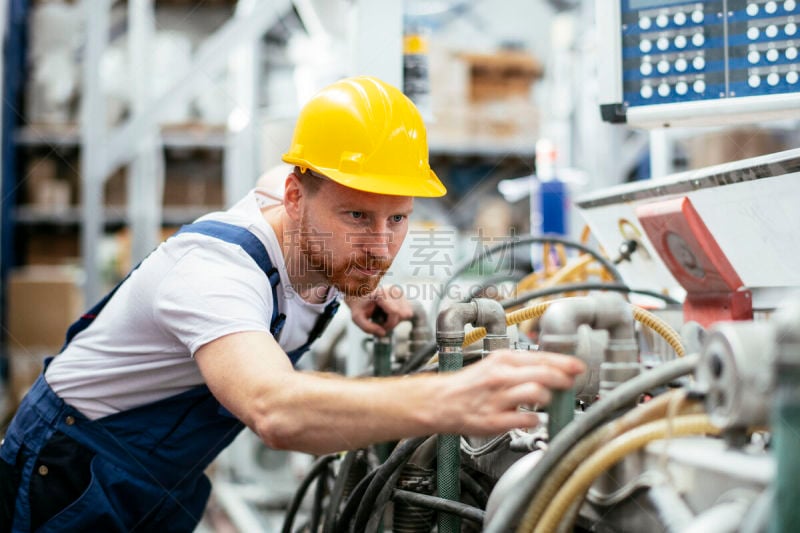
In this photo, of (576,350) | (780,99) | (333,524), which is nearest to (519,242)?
(780,99)

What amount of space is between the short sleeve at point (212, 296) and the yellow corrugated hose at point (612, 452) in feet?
1.62

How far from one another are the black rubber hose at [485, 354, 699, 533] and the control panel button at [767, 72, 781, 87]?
101 centimetres

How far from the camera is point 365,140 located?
1291mm

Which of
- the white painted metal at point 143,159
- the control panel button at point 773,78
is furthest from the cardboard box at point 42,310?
the control panel button at point 773,78

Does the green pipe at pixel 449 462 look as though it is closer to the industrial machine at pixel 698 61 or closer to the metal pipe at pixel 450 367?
the metal pipe at pixel 450 367

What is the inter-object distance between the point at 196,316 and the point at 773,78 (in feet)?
4.01

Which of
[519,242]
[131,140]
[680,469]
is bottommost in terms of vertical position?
[680,469]

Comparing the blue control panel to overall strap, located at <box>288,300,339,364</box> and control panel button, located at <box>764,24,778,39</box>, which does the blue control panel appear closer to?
control panel button, located at <box>764,24,778,39</box>

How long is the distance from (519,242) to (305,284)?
0.71 meters

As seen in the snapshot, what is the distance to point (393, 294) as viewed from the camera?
1.68 meters

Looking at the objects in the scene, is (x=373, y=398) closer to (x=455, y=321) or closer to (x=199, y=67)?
(x=455, y=321)

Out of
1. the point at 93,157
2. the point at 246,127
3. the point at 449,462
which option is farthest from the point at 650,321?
the point at 93,157

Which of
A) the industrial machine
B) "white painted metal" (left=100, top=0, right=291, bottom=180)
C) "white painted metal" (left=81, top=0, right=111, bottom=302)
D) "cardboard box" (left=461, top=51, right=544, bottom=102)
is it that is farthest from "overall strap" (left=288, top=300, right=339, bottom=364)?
"cardboard box" (left=461, top=51, right=544, bottom=102)

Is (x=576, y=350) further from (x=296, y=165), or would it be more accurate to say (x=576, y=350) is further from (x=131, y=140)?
(x=131, y=140)
